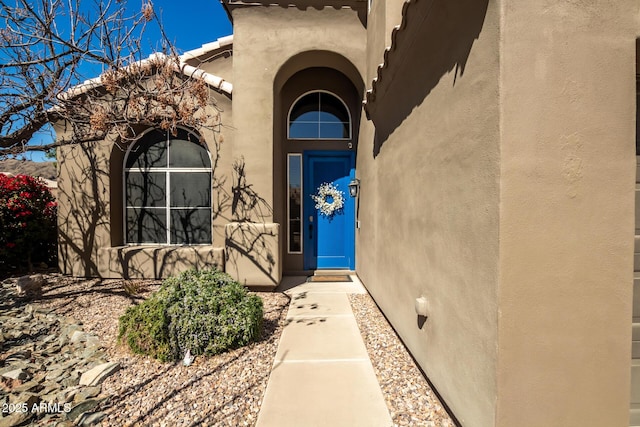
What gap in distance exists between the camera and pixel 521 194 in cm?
165

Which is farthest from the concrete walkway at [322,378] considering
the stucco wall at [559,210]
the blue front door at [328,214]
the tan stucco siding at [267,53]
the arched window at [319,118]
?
the arched window at [319,118]

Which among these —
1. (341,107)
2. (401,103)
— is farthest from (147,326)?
(341,107)

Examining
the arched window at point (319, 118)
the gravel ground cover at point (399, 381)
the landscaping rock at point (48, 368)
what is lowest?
the gravel ground cover at point (399, 381)

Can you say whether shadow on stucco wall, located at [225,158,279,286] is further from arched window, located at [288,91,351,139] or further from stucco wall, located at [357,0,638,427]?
stucco wall, located at [357,0,638,427]

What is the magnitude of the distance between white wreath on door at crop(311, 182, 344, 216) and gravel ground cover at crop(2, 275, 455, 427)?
3.18 meters

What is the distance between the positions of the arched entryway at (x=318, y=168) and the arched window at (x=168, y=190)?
194 centimetres

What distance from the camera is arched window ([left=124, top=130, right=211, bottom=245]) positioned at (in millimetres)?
6410

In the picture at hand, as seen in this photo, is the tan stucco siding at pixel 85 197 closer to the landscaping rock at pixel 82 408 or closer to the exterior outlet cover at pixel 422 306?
the landscaping rock at pixel 82 408

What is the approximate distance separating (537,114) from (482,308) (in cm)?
126

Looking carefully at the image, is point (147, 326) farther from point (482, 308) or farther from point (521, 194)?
point (521, 194)

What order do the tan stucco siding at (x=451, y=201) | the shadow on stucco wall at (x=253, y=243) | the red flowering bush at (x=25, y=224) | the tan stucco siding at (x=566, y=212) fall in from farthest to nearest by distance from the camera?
the red flowering bush at (x=25, y=224) → the shadow on stucco wall at (x=253, y=243) → the tan stucco siding at (x=451, y=201) → the tan stucco siding at (x=566, y=212)

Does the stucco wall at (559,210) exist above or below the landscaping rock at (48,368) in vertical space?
above

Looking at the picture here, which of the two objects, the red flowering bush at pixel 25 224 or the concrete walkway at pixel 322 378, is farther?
the red flowering bush at pixel 25 224

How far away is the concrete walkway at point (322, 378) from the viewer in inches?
92.1
